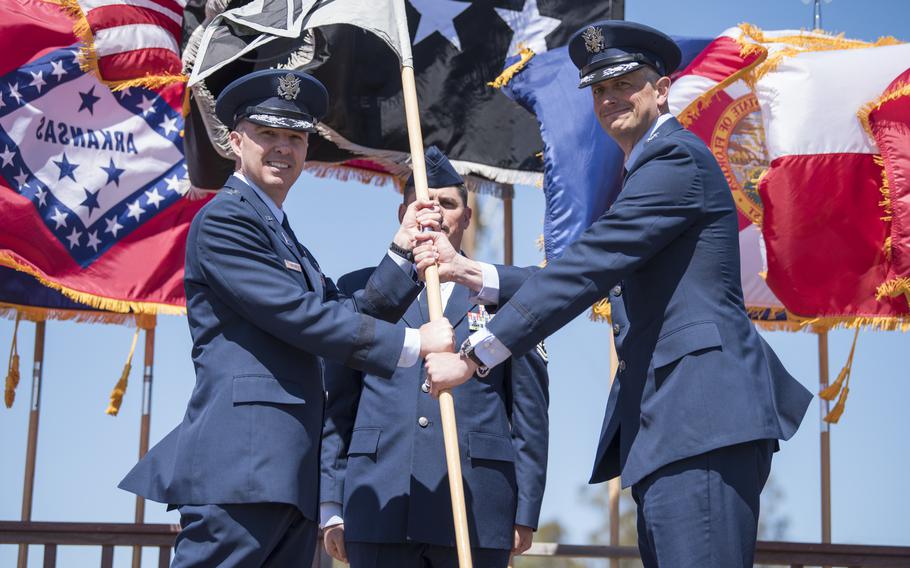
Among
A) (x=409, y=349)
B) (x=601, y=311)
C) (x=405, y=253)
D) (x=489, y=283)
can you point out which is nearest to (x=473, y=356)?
(x=409, y=349)

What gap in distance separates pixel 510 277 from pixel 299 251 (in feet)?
2.32

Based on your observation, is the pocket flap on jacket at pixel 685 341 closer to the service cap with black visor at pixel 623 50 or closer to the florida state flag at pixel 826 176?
the service cap with black visor at pixel 623 50

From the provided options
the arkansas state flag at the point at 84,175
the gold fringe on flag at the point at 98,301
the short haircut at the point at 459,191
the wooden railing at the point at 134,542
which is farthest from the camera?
the arkansas state flag at the point at 84,175

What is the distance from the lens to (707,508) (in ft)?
9.30

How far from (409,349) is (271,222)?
1.81ft

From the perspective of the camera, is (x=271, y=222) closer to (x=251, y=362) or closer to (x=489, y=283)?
(x=251, y=362)

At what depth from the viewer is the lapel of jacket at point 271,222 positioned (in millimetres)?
3338

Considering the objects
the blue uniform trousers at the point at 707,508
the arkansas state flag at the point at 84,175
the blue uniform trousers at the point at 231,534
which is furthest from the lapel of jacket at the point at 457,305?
the arkansas state flag at the point at 84,175

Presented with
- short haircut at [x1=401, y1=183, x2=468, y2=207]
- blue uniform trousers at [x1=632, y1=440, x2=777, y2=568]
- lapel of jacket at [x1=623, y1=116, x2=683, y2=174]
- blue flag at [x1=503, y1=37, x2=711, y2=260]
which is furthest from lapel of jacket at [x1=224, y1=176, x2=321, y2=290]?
blue flag at [x1=503, y1=37, x2=711, y2=260]

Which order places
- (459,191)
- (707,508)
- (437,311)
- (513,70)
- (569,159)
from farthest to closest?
(513,70) < (569,159) < (459,191) < (437,311) < (707,508)

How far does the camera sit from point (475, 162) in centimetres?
620

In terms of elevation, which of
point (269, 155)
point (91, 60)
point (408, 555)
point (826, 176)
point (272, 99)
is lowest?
point (408, 555)

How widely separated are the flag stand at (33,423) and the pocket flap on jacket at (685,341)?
493 centimetres

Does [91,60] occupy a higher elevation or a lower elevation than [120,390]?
higher
